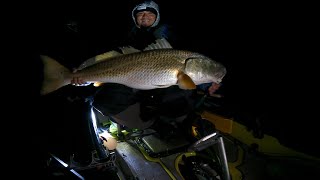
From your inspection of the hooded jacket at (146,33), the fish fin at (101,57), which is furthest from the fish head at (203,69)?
the hooded jacket at (146,33)

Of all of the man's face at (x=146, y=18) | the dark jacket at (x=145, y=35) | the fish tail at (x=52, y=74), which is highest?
the man's face at (x=146, y=18)

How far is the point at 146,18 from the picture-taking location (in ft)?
13.2

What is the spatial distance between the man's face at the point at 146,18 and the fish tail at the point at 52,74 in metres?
1.66

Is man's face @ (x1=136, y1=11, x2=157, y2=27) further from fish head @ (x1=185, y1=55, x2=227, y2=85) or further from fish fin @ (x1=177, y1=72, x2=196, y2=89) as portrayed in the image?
fish fin @ (x1=177, y1=72, x2=196, y2=89)

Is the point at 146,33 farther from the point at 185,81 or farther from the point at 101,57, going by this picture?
the point at 185,81

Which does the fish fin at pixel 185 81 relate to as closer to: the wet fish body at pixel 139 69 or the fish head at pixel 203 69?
the wet fish body at pixel 139 69

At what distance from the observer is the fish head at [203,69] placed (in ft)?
9.59

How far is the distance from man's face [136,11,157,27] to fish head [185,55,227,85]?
4.75ft

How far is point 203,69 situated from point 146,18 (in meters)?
1.58

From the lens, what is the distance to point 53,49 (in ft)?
55.3

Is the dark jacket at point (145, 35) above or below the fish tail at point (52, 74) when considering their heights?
above

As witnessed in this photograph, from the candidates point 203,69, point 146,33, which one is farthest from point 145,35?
point 203,69

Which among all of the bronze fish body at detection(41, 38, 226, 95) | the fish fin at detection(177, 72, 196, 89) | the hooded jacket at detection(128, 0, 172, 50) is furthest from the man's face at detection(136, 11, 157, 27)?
the fish fin at detection(177, 72, 196, 89)

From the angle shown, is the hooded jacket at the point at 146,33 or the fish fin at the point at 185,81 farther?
the hooded jacket at the point at 146,33
